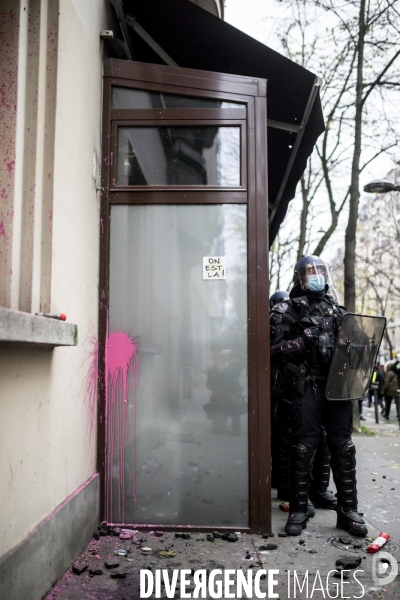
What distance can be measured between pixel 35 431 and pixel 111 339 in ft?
4.54

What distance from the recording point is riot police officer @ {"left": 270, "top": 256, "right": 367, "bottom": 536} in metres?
4.19

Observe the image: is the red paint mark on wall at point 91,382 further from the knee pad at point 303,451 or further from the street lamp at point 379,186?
the street lamp at point 379,186

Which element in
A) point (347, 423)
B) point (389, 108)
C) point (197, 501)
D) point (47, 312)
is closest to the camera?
point (47, 312)

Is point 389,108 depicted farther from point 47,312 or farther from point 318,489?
point 47,312

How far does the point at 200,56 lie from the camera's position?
5.39 metres

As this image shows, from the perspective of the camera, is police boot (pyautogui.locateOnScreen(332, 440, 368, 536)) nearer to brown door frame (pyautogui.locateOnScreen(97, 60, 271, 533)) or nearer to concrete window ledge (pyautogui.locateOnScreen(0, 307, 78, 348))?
brown door frame (pyautogui.locateOnScreen(97, 60, 271, 533))

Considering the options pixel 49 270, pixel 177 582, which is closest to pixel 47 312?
pixel 49 270

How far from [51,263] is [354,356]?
2491mm

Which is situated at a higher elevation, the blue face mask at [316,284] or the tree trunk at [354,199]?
the tree trunk at [354,199]

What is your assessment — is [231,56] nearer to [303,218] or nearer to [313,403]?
[313,403]

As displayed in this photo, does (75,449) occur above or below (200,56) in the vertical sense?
below

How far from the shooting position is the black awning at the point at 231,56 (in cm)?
470

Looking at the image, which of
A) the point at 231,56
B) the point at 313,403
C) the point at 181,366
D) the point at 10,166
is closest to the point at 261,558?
the point at 313,403

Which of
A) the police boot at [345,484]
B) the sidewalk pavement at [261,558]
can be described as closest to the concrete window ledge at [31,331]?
the sidewalk pavement at [261,558]
